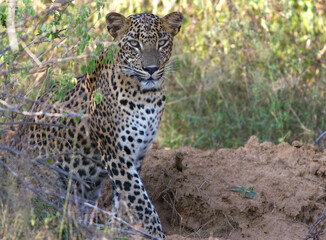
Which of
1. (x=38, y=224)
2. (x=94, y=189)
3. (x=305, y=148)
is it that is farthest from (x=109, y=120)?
(x=305, y=148)

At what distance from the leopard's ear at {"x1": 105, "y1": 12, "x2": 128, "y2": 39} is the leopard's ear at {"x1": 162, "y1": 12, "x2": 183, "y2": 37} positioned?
433 millimetres

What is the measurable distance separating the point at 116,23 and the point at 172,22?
2.01 feet

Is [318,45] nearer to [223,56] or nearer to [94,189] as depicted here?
[223,56]

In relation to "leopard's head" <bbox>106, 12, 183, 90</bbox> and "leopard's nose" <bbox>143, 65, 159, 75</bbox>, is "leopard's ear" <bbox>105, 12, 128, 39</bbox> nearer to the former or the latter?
"leopard's head" <bbox>106, 12, 183, 90</bbox>

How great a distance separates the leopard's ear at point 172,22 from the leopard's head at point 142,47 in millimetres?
65

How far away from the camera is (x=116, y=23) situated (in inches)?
210

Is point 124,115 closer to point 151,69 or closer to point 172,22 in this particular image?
point 151,69

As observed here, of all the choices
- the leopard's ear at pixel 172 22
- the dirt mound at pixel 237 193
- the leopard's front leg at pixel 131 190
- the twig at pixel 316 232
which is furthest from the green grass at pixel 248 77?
the leopard's front leg at pixel 131 190

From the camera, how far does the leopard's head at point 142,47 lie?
512 centimetres

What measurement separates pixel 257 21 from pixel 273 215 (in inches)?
181

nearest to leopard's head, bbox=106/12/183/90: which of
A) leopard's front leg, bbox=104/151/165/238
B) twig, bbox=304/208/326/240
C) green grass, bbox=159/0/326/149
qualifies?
leopard's front leg, bbox=104/151/165/238

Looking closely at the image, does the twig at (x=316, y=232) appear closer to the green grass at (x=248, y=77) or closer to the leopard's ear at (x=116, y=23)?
the green grass at (x=248, y=77)

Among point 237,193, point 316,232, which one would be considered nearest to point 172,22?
point 237,193

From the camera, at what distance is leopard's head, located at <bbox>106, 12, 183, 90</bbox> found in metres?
5.12
